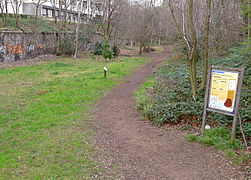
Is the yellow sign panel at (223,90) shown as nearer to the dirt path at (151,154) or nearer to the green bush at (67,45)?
the dirt path at (151,154)

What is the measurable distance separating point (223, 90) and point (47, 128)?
4.98 metres

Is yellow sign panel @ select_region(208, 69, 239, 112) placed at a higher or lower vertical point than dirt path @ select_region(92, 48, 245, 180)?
higher

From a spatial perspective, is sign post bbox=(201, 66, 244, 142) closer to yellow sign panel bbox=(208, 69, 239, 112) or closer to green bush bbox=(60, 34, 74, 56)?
yellow sign panel bbox=(208, 69, 239, 112)

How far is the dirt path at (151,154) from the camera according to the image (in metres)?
A: 5.21

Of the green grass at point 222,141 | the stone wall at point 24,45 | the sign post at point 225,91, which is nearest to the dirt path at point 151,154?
the green grass at point 222,141

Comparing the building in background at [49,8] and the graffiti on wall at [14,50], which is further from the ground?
the building in background at [49,8]

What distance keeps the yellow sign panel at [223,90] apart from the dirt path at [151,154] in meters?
1.14

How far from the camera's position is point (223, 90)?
6465 millimetres

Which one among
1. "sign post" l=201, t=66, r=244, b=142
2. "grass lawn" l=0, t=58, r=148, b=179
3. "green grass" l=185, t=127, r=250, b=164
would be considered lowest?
"grass lawn" l=0, t=58, r=148, b=179

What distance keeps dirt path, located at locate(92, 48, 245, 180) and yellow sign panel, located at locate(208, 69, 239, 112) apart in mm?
1138

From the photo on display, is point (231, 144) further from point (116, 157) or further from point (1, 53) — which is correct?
point (1, 53)

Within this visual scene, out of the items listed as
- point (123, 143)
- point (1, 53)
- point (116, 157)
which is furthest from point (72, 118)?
point (1, 53)

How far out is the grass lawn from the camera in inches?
212

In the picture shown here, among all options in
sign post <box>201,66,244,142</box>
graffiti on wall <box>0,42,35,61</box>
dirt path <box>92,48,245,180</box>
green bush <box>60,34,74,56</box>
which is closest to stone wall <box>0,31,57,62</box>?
graffiti on wall <box>0,42,35,61</box>
